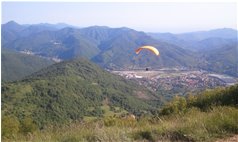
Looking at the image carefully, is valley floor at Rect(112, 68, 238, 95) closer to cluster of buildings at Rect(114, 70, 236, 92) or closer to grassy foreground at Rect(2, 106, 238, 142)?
cluster of buildings at Rect(114, 70, 236, 92)

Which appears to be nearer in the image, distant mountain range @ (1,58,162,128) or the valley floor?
distant mountain range @ (1,58,162,128)

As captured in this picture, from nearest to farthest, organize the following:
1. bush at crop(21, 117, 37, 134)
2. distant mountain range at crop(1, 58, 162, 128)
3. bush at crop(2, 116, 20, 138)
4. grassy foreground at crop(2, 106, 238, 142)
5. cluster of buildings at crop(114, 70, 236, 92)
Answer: grassy foreground at crop(2, 106, 238, 142), bush at crop(2, 116, 20, 138), bush at crop(21, 117, 37, 134), distant mountain range at crop(1, 58, 162, 128), cluster of buildings at crop(114, 70, 236, 92)

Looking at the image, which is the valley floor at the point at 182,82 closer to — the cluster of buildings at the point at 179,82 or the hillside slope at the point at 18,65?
the cluster of buildings at the point at 179,82

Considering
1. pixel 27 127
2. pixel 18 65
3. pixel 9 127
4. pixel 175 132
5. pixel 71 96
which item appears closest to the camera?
pixel 175 132

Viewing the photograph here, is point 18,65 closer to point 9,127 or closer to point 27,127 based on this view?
point 27,127

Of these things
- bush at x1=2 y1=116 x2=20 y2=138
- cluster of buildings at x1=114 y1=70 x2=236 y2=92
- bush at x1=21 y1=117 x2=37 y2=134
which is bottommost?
cluster of buildings at x1=114 y1=70 x2=236 y2=92

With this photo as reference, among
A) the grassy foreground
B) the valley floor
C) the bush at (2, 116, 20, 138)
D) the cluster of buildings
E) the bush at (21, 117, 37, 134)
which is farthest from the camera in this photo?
the cluster of buildings

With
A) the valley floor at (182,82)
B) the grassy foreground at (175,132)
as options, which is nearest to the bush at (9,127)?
the grassy foreground at (175,132)

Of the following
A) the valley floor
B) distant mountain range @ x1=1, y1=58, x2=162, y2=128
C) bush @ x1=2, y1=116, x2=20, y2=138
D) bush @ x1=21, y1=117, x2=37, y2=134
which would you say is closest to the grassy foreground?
bush @ x1=2, y1=116, x2=20, y2=138

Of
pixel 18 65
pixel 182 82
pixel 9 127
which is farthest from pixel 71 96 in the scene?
pixel 18 65
